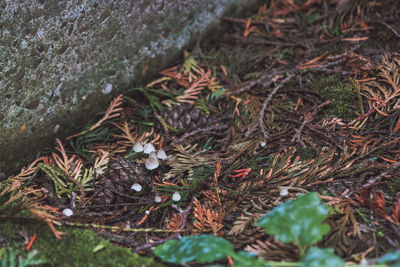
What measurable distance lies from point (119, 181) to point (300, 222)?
4.15ft

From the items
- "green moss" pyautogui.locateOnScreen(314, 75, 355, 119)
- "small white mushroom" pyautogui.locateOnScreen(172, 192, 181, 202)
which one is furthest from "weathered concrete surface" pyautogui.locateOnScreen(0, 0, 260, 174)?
"green moss" pyautogui.locateOnScreen(314, 75, 355, 119)

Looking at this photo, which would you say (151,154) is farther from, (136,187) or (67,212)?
(67,212)

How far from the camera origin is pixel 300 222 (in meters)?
1.57

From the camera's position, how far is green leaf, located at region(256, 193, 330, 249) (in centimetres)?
152

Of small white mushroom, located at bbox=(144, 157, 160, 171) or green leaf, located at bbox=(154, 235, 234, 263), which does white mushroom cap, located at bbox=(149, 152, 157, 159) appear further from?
green leaf, located at bbox=(154, 235, 234, 263)

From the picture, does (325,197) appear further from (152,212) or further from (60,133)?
(60,133)

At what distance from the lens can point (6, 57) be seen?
2240mm

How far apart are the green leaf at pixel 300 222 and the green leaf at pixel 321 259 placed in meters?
0.06

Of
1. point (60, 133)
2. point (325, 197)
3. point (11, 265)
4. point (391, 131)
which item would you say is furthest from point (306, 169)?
point (60, 133)

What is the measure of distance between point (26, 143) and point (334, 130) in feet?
7.44

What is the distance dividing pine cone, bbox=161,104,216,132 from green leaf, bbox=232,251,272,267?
4.57 ft

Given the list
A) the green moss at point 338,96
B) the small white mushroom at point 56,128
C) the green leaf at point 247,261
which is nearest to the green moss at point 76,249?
the green leaf at point 247,261

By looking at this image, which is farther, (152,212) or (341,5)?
(341,5)

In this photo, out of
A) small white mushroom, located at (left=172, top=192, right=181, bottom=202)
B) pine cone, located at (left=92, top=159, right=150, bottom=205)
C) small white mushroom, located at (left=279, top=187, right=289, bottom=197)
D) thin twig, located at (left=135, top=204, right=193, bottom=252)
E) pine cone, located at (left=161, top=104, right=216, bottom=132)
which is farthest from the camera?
pine cone, located at (left=161, top=104, right=216, bottom=132)
